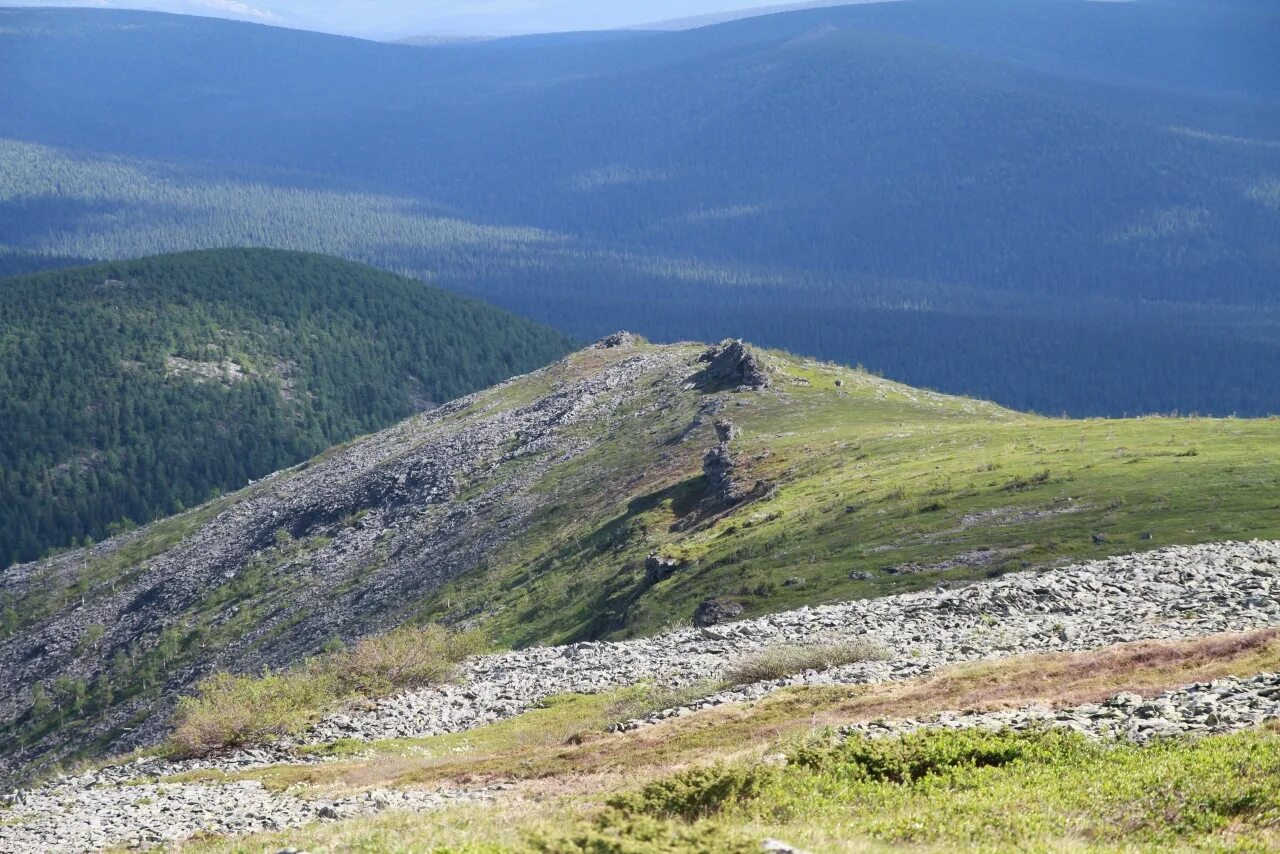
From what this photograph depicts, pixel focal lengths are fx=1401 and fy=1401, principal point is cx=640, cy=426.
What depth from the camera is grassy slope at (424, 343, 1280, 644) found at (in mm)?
59625

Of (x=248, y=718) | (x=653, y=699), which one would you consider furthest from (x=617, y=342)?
(x=653, y=699)

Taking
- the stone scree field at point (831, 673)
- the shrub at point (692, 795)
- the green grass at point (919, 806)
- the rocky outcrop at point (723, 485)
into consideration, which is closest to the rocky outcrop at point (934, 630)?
the stone scree field at point (831, 673)

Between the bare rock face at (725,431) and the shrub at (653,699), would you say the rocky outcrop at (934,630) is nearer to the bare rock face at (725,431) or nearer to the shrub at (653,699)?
the shrub at (653,699)

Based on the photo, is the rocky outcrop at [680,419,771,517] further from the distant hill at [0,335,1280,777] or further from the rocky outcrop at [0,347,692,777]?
the rocky outcrop at [0,347,692,777]

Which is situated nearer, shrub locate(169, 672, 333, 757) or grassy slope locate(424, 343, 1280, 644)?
shrub locate(169, 672, 333, 757)

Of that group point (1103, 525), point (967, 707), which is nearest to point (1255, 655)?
point (967, 707)

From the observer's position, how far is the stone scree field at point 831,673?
32969 mm

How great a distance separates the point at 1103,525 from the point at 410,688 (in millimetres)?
29902

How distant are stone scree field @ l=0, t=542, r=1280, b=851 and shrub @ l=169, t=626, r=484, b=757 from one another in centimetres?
153

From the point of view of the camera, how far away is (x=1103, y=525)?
2352 inches

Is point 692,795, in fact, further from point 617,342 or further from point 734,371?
point 617,342

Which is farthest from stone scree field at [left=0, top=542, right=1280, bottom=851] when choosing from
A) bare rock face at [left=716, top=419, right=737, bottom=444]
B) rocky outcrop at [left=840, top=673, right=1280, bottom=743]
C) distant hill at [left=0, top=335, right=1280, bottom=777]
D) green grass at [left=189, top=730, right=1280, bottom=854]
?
bare rock face at [left=716, top=419, right=737, bottom=444]

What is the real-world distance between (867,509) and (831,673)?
81.9ft

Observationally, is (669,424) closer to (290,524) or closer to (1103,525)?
(290,524)
